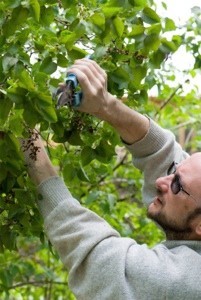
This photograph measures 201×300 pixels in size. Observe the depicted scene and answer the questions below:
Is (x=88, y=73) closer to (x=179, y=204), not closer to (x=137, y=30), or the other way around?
(x=137, y=30)

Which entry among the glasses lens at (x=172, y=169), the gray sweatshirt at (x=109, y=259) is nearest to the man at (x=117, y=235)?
the gray sweatshirt at (x=109, y=259)

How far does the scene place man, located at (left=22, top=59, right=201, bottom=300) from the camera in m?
1.92

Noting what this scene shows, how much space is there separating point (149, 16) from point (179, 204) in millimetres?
544

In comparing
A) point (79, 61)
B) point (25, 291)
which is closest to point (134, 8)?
point (79, 61)

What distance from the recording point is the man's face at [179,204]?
2115 millimetres

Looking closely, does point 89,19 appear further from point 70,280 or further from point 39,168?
point 70,280

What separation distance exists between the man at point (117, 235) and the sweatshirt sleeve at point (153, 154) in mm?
118

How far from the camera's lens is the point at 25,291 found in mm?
4430

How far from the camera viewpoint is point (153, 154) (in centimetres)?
236

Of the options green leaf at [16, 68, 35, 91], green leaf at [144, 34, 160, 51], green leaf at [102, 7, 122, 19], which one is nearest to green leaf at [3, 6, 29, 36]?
green leaf at [16, 68, 35, 91]

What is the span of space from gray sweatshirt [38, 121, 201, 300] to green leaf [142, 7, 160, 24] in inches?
20.2

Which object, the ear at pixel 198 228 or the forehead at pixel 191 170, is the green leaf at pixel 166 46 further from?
the ear at pixel 198 228

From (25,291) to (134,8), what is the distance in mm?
2774

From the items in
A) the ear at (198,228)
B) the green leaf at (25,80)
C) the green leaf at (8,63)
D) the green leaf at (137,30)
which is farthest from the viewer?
the ear at (198,228)
